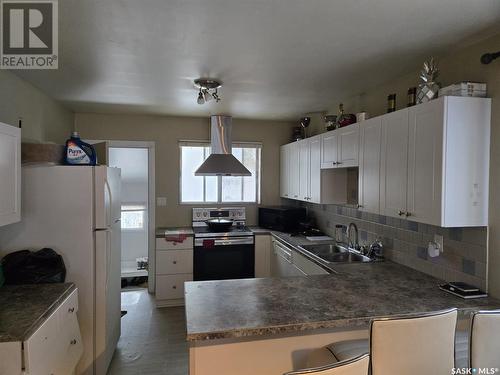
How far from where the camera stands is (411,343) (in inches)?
54.6

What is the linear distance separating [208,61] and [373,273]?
2.03 meters

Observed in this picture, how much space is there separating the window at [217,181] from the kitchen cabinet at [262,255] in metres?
0.81

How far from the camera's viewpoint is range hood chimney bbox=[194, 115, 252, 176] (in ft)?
14.0

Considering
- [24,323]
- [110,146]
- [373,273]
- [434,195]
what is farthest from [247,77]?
[110,146]

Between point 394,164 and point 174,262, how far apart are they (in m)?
2.90

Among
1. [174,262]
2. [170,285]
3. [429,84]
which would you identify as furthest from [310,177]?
[170,285]

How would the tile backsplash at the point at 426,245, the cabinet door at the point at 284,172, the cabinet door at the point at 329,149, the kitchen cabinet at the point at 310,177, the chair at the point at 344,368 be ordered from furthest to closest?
1. the cabinet door at the point at 284,172
2. the kitchen cabinet at the point at 310,177
3. the cabinet door at the point at 329,149
4. the tile backsplash at the point at 426,245
5. the chair at the point at 344,368

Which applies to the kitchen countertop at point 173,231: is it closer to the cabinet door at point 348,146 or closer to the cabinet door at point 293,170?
the cabinet door at point 293,170

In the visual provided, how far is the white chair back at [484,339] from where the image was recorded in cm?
140

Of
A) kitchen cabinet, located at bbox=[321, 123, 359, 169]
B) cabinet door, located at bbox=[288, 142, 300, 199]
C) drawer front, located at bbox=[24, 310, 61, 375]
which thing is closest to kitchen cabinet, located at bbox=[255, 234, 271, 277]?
cabinet door, located at bbox=[288, 142, 300, 199]

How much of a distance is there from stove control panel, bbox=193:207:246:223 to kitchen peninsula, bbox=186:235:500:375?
2522 mm

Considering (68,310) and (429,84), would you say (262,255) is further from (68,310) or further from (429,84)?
(429,84)

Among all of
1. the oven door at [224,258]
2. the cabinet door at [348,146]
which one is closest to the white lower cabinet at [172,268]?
the oven door at [224,258]

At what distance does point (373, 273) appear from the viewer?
2.42 meters
